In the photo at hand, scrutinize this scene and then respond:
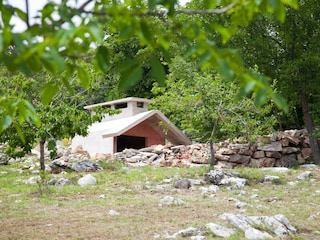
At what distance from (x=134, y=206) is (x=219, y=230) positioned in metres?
2.34

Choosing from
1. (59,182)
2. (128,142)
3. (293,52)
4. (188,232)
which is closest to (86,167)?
(59,182)

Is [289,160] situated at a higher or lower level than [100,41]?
lower

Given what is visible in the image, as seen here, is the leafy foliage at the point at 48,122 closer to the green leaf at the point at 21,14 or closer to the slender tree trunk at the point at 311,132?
the slender tree trunk at the point at 311,132

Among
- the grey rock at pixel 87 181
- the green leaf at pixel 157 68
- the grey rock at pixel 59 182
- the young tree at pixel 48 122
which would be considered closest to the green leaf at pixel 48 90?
the green leaf at pixel 157 68

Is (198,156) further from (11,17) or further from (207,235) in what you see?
(11,17)

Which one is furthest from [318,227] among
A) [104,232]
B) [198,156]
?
[198,156]

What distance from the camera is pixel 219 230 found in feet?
18.0

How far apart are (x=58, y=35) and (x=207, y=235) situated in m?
4.46

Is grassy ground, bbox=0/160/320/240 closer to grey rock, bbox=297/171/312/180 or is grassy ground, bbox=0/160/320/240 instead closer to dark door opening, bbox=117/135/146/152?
grey rock, bbox=297/171/312/180

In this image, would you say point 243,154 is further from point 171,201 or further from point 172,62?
point 172,62

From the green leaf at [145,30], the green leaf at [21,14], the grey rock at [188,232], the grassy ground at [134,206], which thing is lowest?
the grassy ground at [134,206]

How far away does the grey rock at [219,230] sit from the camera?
538 centimetres

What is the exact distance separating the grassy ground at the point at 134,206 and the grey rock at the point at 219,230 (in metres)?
0.15

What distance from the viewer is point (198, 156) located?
53.8 ft
